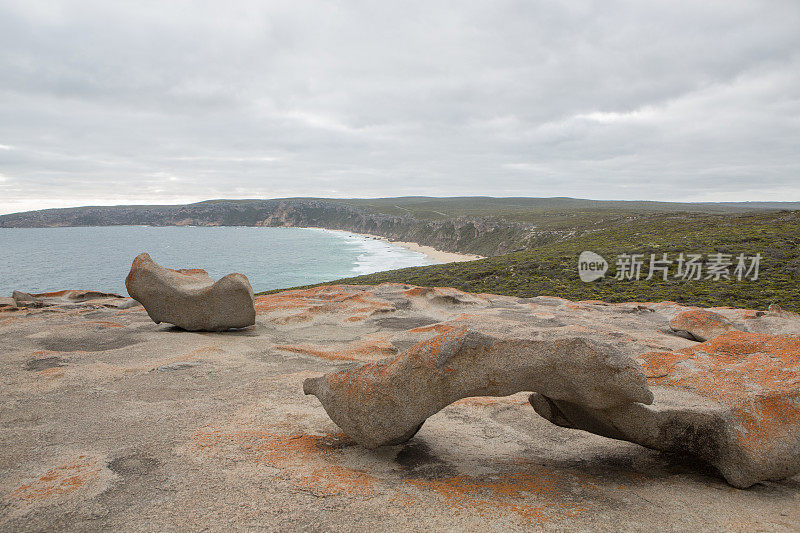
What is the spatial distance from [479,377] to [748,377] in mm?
3988

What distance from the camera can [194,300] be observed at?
13.7 m

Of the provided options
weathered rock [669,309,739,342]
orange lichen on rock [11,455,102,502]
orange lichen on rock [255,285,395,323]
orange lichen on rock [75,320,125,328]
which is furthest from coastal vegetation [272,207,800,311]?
orange lichen on rock [11,455,102,502]

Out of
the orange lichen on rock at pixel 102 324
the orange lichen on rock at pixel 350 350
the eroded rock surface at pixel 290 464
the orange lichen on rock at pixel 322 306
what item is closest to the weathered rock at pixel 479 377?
the eroded rock surface at pixel 290 464

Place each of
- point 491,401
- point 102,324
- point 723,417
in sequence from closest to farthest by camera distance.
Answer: point 723,417 < point 491,401 < point 102,324

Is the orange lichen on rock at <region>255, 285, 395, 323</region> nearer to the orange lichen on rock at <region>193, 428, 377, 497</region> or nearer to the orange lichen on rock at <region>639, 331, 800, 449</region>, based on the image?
the orange lichen on rock at <region>193, 428, 377, 497</region>

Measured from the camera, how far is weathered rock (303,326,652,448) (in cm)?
472

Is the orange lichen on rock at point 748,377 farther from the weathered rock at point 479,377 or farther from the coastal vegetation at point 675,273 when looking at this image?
the coastal vegetation at point 675,273

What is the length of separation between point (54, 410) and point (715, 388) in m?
9.52

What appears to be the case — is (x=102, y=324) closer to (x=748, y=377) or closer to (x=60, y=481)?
(x=60, y=481)

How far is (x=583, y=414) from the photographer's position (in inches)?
219

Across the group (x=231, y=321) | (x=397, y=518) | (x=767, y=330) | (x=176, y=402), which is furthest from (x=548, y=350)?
(x=767, y=330)

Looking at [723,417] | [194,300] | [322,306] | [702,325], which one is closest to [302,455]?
[723,417]

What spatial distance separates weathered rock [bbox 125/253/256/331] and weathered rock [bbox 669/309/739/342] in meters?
13.5

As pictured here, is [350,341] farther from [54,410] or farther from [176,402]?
[54,410]
